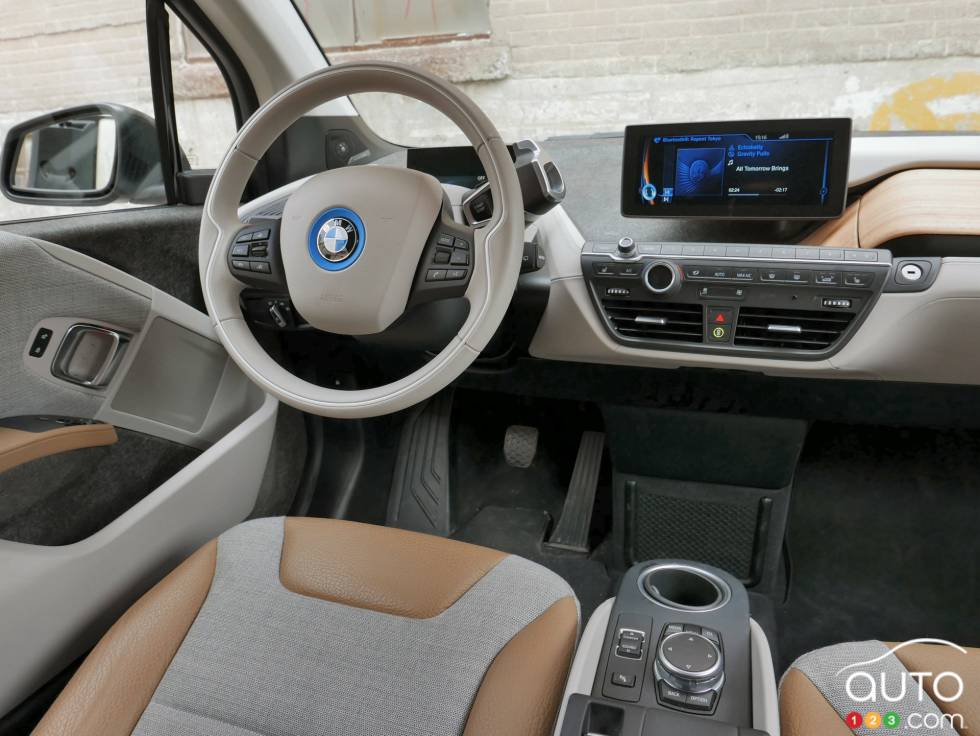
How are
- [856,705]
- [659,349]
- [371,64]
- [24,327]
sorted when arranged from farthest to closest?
[659,349] < [24,327] < [371,64] < [856,705]

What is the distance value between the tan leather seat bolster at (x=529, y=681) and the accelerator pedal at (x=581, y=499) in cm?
80

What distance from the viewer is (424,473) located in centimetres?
193

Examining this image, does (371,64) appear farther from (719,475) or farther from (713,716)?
(719,475)

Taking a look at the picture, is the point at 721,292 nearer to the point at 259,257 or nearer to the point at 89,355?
the point at 259,257

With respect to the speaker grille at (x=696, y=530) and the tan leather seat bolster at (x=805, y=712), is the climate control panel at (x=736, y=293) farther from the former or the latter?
the tan leather seat bolster at (x=805, y=712)

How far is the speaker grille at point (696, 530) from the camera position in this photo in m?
1.62

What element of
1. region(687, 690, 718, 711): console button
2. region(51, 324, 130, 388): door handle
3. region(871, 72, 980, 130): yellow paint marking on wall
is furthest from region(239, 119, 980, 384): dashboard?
region(687, 690, 718, 711): console button

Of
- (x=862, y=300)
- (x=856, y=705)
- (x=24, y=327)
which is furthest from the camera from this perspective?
(x=862, y=300)

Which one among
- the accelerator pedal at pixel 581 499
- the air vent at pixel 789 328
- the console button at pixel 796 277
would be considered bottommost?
the accelerator pedal at pixel 581 499

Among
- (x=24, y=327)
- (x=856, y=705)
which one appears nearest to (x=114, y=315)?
(x=24, y=327)

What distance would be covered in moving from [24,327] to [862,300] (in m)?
1.35

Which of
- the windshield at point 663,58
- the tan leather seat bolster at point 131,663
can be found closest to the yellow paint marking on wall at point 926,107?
the windshield at point 663,58

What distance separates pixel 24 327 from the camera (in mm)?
1105

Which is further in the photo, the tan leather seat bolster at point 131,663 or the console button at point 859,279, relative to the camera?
the console button at point 859,279
